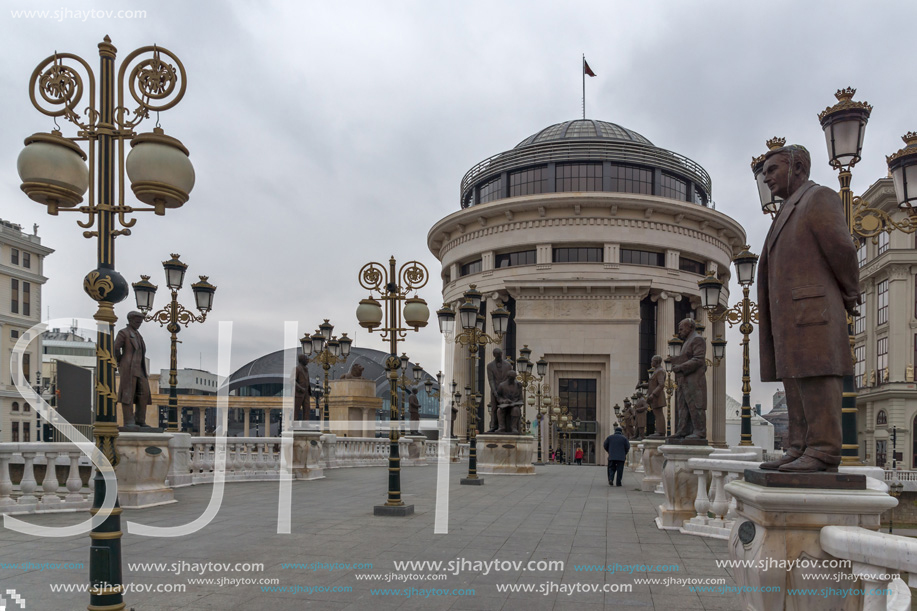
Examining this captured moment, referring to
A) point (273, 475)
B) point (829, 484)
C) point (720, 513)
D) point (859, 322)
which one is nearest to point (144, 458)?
point (273, 475)

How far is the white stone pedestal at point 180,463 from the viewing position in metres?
16.1

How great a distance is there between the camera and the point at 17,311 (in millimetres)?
54062

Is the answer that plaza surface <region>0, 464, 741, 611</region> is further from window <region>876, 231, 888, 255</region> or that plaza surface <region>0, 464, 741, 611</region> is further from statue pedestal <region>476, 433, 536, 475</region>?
window <region>876, 231, 888, 255</region>

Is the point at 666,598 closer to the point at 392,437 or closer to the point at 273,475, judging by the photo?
the point at 392,437

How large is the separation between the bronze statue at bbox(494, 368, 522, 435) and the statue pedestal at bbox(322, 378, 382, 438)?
21.7 metres

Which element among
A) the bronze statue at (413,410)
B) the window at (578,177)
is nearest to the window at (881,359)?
the window at (578,177)

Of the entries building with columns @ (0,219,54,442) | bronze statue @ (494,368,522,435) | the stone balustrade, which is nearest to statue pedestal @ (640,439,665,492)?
bronze statue @ (494,368,522,435)

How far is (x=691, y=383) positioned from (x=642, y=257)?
44861 mm

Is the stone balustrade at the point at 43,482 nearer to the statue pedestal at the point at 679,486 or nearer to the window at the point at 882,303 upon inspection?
the statue pedestal at the point at 679,486

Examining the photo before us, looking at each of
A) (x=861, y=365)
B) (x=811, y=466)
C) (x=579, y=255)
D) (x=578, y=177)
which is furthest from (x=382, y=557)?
(x=861, y=365)

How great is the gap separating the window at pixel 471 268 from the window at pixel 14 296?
35.6 meters

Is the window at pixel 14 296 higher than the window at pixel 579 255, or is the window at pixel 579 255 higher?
the window at pixel 579 255

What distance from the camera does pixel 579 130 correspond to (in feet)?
213

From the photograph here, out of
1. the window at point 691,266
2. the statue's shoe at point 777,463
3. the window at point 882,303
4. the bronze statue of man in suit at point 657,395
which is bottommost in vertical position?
the bronze statue of man in suit at point 657,395
